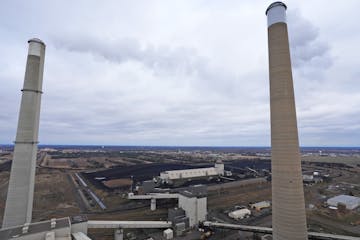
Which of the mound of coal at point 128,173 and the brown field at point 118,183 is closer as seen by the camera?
the brown field at point 118,183

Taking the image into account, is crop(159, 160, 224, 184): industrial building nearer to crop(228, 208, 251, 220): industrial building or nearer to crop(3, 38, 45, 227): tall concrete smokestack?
crop(228, 208, 251, 220): industrial building

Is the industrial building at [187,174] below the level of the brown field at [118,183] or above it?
above

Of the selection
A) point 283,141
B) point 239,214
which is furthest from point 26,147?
point 239,214

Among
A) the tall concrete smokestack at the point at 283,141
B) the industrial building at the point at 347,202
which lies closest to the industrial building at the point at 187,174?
the industrial building at the point at 347,202

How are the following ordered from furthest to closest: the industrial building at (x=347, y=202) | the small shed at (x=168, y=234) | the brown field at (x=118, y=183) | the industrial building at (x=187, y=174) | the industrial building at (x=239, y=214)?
the industrial building at (x=187, y=174) < the brown field at (x=118, y=183) < the industrial building at (x=347, y=202) < the industrial building at (x=239, y=214) < the small shed at (x=168, y=234)

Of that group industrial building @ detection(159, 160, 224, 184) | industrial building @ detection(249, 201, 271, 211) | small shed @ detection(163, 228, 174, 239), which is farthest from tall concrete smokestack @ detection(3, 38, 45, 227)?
industrial building @ detection(159, 160, 224, 184)

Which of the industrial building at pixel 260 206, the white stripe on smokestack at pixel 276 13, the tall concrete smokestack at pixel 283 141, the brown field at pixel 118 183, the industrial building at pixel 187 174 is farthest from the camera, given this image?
the industrial building at pixel 187 174

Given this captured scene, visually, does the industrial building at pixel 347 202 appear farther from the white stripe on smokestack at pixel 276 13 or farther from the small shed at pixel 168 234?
the white stripe on smokestack at pixel 276 13
